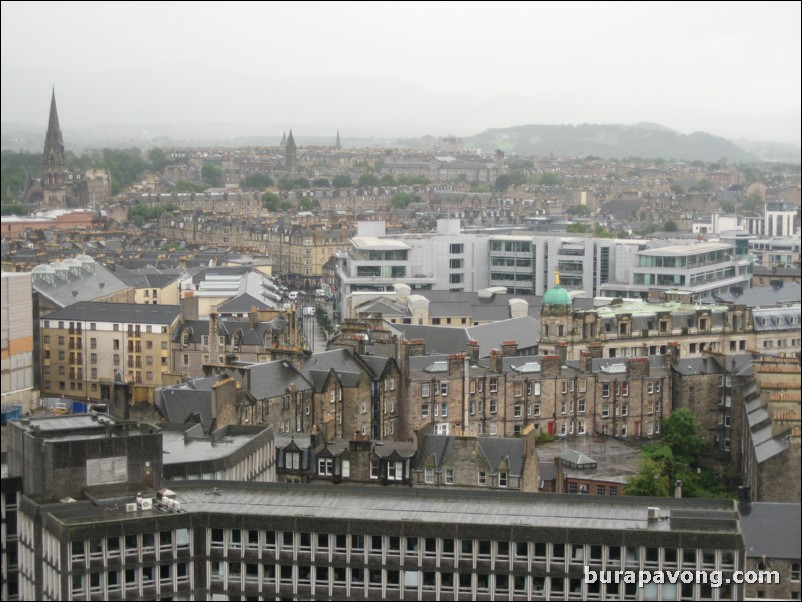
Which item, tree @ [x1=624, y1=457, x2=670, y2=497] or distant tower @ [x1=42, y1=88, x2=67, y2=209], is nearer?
tree @ [x1=624, y1=457, x2=670, y2=497]

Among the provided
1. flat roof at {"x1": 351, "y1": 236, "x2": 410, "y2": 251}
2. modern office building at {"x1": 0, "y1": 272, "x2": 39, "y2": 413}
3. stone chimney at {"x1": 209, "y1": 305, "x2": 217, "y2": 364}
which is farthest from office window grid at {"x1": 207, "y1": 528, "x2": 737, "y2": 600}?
flat roof at {"x1": 351, "y1": 236, "x2": 410, "y2": 251}

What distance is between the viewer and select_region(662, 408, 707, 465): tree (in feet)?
186

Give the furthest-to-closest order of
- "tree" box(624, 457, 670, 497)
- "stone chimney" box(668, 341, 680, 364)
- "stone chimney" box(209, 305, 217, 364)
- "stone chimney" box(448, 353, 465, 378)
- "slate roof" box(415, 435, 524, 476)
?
"stone chimney" box(209, 305, 217, 364), "stone chimney" box(668, 341, 680, 364), "stone chimney" box(448, 353, 465, 378), "tree" box(624, 457, 670, 497), "slate roof" box(415, 435, 524, 476)

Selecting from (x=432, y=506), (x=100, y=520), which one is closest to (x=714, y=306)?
(x=432, y=506)

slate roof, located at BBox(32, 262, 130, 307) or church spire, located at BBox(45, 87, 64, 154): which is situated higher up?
church spire, located at BBox(45, 87, 64, 154)

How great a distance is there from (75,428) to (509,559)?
9599 mm

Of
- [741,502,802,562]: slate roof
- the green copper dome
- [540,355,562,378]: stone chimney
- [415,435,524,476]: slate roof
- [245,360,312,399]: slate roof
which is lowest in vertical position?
[741,502,802,562]: slate roof

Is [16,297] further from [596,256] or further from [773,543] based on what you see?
[596,256]

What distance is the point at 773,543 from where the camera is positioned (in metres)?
37.4

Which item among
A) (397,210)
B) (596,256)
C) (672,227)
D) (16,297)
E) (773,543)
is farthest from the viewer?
(397,210)

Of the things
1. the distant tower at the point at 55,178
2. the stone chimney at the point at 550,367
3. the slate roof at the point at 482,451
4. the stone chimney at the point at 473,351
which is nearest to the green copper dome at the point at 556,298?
the stone chimney at the point at 473,351

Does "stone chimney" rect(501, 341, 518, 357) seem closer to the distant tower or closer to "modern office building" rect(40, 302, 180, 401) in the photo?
"modern office building" rect(40, 302, 180, 401)

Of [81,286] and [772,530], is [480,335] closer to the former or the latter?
[81,286]

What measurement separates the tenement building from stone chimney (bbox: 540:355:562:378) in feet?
83.5
